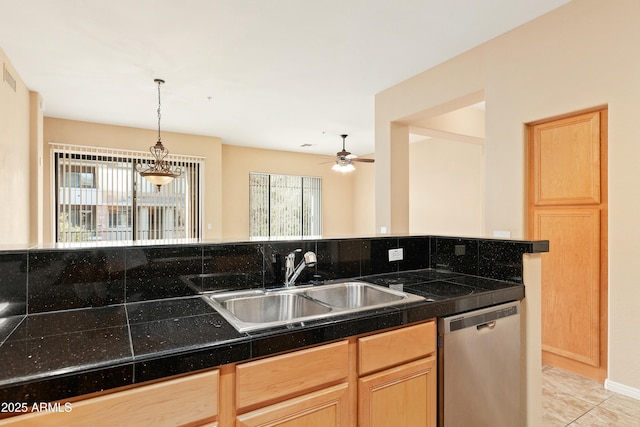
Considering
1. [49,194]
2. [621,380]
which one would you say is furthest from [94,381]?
[49,194]

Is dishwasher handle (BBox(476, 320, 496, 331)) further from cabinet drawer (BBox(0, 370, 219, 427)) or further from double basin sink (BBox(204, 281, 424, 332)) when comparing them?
cabinet drawer (BBox(0, 370, 219, 427))

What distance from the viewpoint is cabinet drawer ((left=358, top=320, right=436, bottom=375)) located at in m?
A: 1.32

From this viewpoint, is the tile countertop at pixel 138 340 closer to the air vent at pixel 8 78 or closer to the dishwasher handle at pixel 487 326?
the dishwasher handle at pixel 487 326

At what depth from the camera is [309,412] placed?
1195mm

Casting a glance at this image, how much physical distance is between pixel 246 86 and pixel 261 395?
12.1 ft

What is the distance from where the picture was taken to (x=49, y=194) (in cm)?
529

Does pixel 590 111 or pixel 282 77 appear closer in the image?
pixel 590 111

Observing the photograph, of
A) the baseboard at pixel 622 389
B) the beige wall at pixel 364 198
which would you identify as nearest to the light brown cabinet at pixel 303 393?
the baseboard at pixel 622 389

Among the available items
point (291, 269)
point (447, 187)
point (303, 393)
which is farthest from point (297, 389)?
point (447, 187)

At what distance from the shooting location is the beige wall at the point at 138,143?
5273 mm

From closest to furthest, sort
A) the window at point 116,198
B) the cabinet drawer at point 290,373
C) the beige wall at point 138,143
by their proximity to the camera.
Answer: the cabinet drawer at point 290,373 → the beige wall at point 138,143 → the window at point 116,198

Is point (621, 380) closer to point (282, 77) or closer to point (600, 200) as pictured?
point (600, 200)

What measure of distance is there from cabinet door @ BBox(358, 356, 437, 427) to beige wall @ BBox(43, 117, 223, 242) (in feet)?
11.8

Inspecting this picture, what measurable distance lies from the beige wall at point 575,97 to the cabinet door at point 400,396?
178 cm
